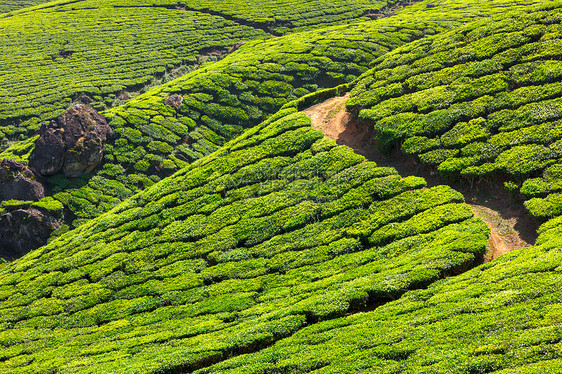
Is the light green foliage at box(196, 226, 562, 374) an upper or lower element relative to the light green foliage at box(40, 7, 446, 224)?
lower

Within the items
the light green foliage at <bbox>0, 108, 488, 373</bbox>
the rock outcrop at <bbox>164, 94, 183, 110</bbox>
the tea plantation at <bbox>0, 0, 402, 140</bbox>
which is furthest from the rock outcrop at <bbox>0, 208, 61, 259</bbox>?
the tea plantation at <bbox>0, 0, 402, 140</bbox>

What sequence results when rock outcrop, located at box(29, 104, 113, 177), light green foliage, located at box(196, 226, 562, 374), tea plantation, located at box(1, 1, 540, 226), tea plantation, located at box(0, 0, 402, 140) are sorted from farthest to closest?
1. tea plantation, located at box(0, 0, 402, 140)
2. tea plantation, located at box(1, 1, 540, 226)
3. rock outcrop, located at box(29, 104, 113, 177)
4. light green foliage, located at box(196, 226, 562, 374)

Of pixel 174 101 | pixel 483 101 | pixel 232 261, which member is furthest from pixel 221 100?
pixel 483 101

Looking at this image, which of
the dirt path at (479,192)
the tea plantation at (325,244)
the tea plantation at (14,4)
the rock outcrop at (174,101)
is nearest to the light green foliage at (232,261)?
the tea plantation at (325,244)

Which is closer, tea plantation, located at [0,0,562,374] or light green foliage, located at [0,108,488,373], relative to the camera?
tea plantation, located at [0,0,562,374]

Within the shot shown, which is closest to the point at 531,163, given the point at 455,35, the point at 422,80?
the point at 422,80

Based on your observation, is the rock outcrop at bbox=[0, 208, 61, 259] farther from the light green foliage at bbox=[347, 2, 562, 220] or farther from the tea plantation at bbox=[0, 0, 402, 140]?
the light green foliage at bbox=[347, 2, 562, 220]
